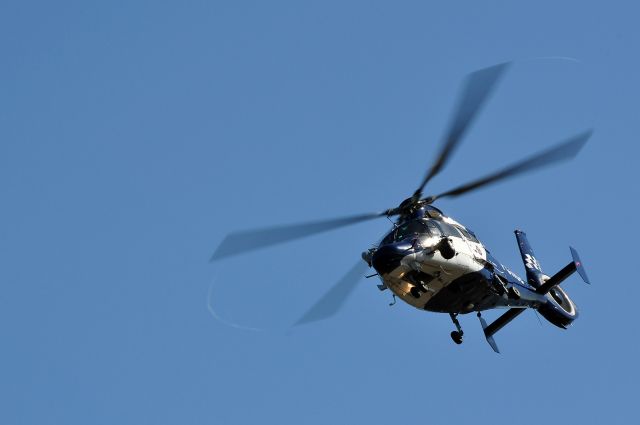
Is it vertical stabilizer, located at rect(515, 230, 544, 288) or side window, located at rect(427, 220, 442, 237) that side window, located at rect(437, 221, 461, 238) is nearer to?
side window, located at rect(427, 220, 442, 237)

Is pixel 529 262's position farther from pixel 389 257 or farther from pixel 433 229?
pixel 389 257

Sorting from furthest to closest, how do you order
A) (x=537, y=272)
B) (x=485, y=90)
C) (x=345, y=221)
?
(x=537, y=272) < (x=345, y=221) < (x=485, y=90)

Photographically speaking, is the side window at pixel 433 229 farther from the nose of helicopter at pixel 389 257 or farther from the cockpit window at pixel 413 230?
the nose of helicopter at pixel 389 257

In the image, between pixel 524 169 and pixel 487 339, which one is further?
pixel 487 339

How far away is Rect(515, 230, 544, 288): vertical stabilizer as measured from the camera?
31.1 m

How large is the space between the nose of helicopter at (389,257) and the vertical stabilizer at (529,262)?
7.16 metres

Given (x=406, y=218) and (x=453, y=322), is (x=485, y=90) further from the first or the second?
(x=453, y=322)

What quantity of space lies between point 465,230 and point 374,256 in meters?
3.46

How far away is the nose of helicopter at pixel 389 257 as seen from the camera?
993 inches

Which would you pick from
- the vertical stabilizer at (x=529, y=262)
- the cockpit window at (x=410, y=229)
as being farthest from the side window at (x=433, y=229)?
the vertical stabilizer at (x=529, y=262)

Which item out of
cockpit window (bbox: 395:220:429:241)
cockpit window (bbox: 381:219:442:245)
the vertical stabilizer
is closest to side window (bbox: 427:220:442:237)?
cockpit window (bbox: 381:219:442:245)

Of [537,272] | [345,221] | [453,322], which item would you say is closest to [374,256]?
[345,221]

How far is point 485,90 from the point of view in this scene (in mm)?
24328

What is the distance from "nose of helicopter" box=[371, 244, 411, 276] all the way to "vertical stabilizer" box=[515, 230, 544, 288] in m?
7.16
